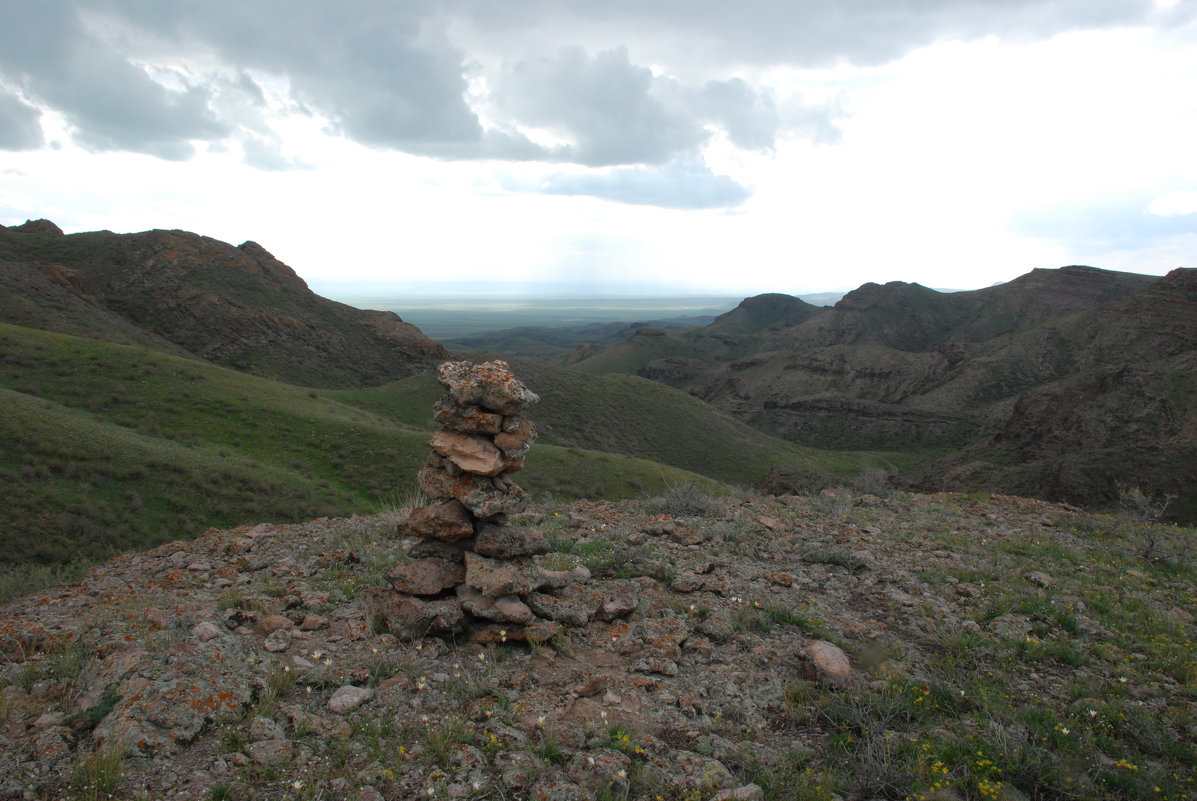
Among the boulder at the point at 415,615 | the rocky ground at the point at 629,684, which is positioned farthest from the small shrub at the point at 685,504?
the boulder at the point at 415,615

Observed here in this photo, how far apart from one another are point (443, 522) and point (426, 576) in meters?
0.56

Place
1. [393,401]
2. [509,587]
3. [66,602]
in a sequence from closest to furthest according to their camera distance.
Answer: [509,587], [66,602], [393,401]

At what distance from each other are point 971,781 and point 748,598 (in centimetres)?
297

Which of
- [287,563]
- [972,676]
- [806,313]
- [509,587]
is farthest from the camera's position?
[806,313]

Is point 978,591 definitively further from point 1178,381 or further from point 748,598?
point 1178,381

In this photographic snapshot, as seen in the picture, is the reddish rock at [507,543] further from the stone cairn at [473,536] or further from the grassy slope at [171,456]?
the grassy slope at [171,456]

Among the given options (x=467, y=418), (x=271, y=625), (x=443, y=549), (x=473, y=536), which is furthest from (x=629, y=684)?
(x=271, y=625)

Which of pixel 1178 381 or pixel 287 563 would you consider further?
pixel 1178 381

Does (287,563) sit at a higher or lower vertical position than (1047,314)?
lower

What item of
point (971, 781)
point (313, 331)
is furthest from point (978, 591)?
point (313, 331)

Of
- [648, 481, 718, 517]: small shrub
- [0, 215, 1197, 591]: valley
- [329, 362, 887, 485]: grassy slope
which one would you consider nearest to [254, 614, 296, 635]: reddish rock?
[648, 481, 718, 517]: small shrub

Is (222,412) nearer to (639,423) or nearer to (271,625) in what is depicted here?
(271,625)

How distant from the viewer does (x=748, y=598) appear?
22.0 feet

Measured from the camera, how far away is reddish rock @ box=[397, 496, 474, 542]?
612 centimetres
